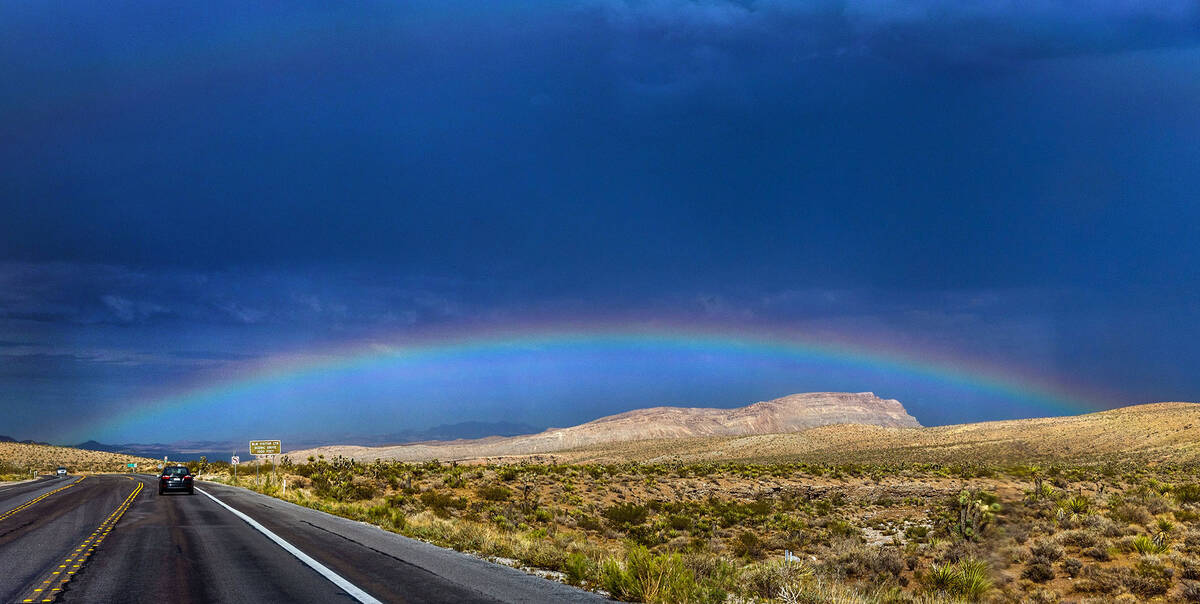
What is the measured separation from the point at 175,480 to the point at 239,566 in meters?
32.8

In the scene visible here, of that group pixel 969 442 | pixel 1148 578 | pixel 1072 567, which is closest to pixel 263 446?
pixel 1072 567

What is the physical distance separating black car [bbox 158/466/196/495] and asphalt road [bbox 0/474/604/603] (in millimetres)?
18322

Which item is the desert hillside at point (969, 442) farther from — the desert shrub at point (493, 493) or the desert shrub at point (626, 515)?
the desert shrub at point (493, 493)

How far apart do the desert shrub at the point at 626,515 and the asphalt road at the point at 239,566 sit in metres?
17.3

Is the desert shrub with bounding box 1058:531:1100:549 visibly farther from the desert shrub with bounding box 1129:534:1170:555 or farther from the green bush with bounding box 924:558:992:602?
the green bush with bounding box 924:558:992:602

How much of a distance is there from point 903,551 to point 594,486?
30.2 metres

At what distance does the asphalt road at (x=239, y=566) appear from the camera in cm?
1052

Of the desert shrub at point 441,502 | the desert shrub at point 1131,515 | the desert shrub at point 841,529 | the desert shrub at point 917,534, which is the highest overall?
the desert shrub at point 1131,515

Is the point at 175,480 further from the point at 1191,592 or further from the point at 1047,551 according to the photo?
the point at 1191,592

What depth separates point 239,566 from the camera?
1357 centimetres

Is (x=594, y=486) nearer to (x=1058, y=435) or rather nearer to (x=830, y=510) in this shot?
(x=830, y=510)

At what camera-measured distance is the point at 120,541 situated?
1775 cm

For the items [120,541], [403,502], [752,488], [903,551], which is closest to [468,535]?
[120,541]

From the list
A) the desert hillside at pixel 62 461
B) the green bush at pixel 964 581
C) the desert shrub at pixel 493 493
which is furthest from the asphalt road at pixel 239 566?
the desert hillside at pixel 62 461
